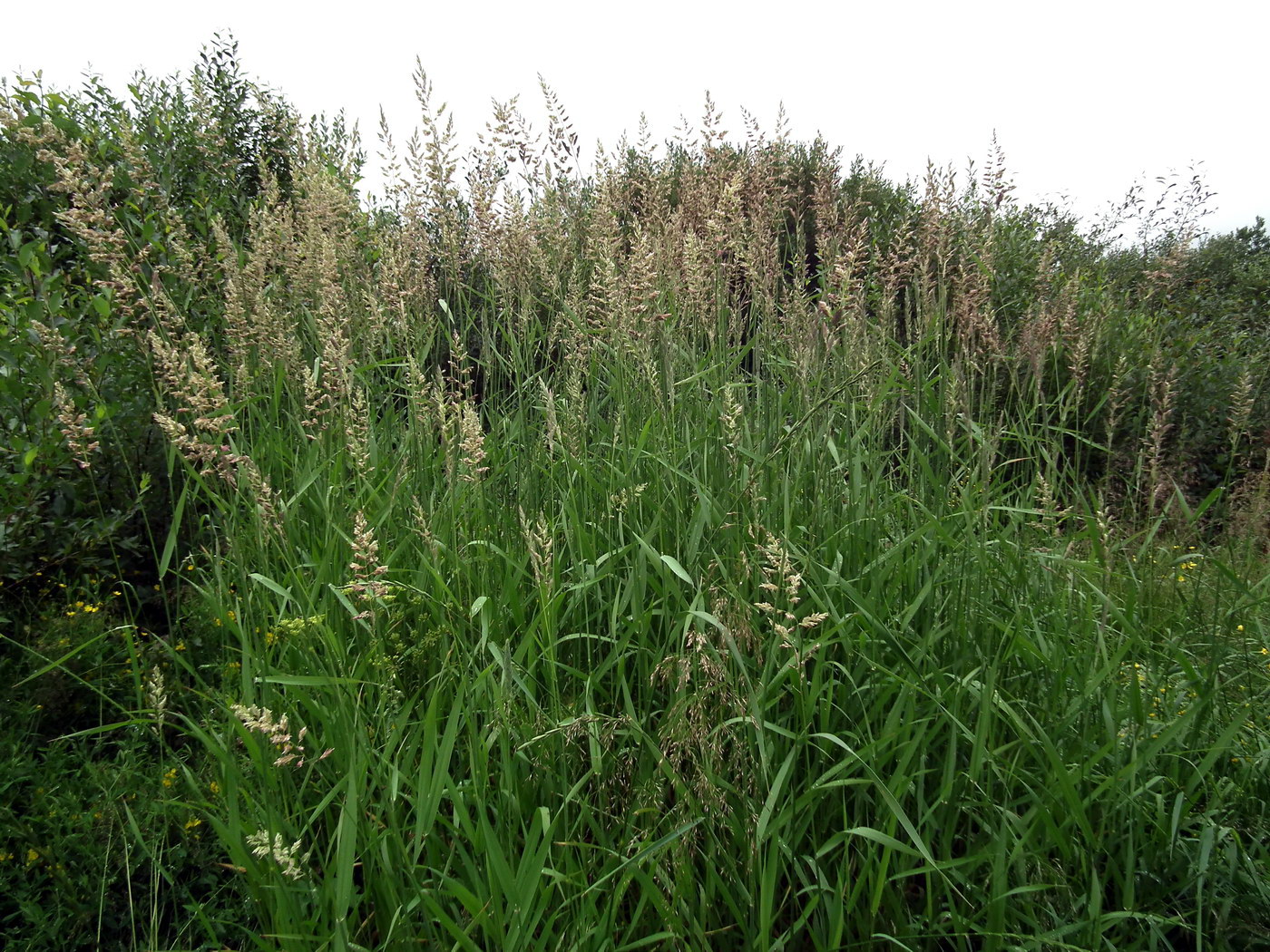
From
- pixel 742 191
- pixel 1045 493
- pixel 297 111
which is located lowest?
pixel 1045 493

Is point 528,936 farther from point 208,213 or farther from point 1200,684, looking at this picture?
point 208,213

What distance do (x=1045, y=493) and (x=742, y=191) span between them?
1.68m

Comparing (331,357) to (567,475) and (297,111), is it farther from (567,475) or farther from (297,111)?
(297,111)

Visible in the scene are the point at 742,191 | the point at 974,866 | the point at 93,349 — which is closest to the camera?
the point at 974,866

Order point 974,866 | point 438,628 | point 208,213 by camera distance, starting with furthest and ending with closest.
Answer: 1. point 208,213
2. point 438,628
3. point 974,866

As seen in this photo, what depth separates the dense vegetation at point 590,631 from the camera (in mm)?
1904

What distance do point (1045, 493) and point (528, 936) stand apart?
1.85 m

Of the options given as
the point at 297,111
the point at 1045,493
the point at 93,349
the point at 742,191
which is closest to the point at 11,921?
the point at 93,349

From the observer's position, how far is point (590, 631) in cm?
251

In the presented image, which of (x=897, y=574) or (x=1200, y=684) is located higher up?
(x=897, y=574)

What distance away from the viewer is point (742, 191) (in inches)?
141

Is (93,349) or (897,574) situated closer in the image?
(897,574)

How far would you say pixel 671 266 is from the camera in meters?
3.13

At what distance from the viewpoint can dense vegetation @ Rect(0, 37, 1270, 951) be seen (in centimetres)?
190
